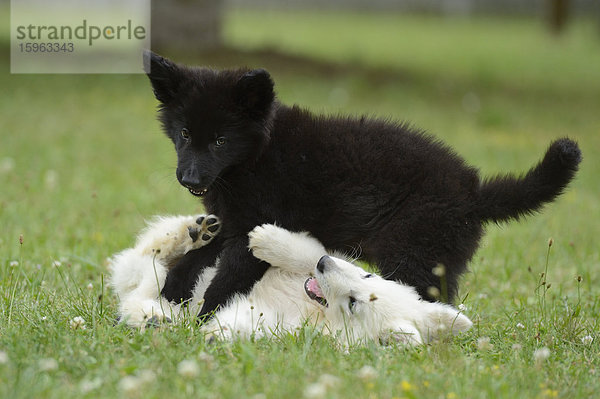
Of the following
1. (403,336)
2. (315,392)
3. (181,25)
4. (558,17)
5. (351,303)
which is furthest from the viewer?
(558,17)

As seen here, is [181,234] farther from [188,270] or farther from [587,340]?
[587,340]

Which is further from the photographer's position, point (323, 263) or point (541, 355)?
point (323, 263)

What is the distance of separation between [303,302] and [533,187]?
136 cm

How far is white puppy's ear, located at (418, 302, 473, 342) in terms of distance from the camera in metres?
3.76

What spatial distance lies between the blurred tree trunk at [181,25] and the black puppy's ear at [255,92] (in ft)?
30.8

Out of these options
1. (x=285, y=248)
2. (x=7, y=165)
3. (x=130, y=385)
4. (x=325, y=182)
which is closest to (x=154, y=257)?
(x=285, y=248)

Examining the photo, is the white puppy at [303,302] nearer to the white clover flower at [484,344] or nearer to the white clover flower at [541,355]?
the white clover flower at [484,344]

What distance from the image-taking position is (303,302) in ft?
13.4

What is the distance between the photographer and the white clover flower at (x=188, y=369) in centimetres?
274

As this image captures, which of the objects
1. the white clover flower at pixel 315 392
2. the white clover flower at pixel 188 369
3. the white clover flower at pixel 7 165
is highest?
the white clover flower at pixel 315 392

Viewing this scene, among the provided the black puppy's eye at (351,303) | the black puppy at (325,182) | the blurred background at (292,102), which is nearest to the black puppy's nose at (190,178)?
the black puppy at (325,182)

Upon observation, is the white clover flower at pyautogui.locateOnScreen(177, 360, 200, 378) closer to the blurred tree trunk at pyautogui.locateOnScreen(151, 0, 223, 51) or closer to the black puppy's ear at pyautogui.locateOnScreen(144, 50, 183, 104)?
the black puppy's ear at pyautogui.locateOnScreen(144, 50, 183, 104)

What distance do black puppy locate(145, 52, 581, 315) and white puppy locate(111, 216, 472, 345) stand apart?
0.10 m

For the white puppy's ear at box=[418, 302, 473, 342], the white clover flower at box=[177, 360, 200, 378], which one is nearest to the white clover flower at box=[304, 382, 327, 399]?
the white clover flower at box=[177, 360, 200, 378]
